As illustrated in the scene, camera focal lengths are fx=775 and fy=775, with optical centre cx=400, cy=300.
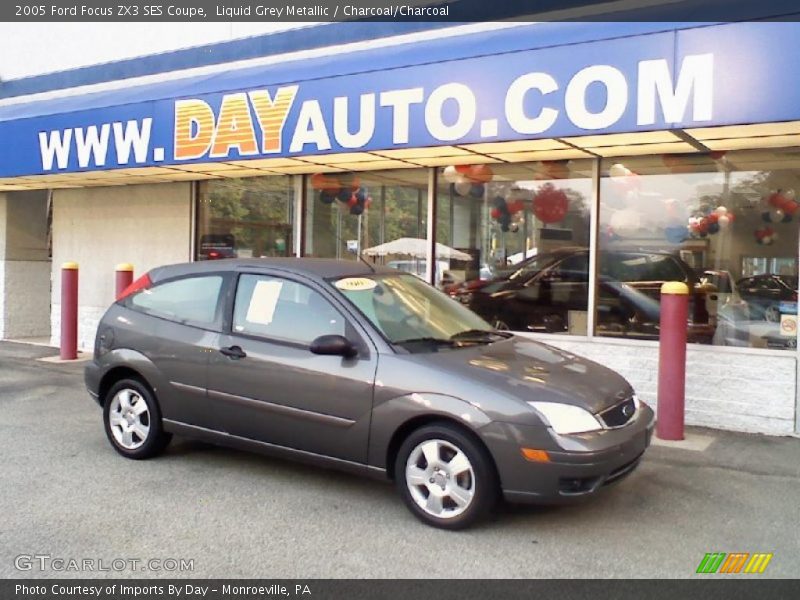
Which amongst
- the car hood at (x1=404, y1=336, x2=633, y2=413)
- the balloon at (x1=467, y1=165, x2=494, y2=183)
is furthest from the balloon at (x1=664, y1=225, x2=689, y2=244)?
the car hood at (x1=404, y1=336, x2=633, y2=413)

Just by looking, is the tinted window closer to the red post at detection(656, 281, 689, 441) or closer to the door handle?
the red post at detection(656, 281, 689, 441)

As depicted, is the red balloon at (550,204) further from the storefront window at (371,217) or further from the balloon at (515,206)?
the storefront window at (371,217)

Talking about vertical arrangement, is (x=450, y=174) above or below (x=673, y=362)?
above

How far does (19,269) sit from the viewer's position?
13281 mm

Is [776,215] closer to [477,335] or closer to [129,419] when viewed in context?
[477,335]

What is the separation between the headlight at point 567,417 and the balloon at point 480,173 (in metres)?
4.95

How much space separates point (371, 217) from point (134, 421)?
15.7ft

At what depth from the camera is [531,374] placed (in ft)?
15.4

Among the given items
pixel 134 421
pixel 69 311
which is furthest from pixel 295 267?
pixel 69 311

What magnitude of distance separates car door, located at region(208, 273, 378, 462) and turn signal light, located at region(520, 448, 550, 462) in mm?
1009

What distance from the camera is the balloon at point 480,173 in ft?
29.2

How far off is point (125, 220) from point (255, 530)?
824cm

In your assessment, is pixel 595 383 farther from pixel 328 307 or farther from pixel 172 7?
pixel 172 7
